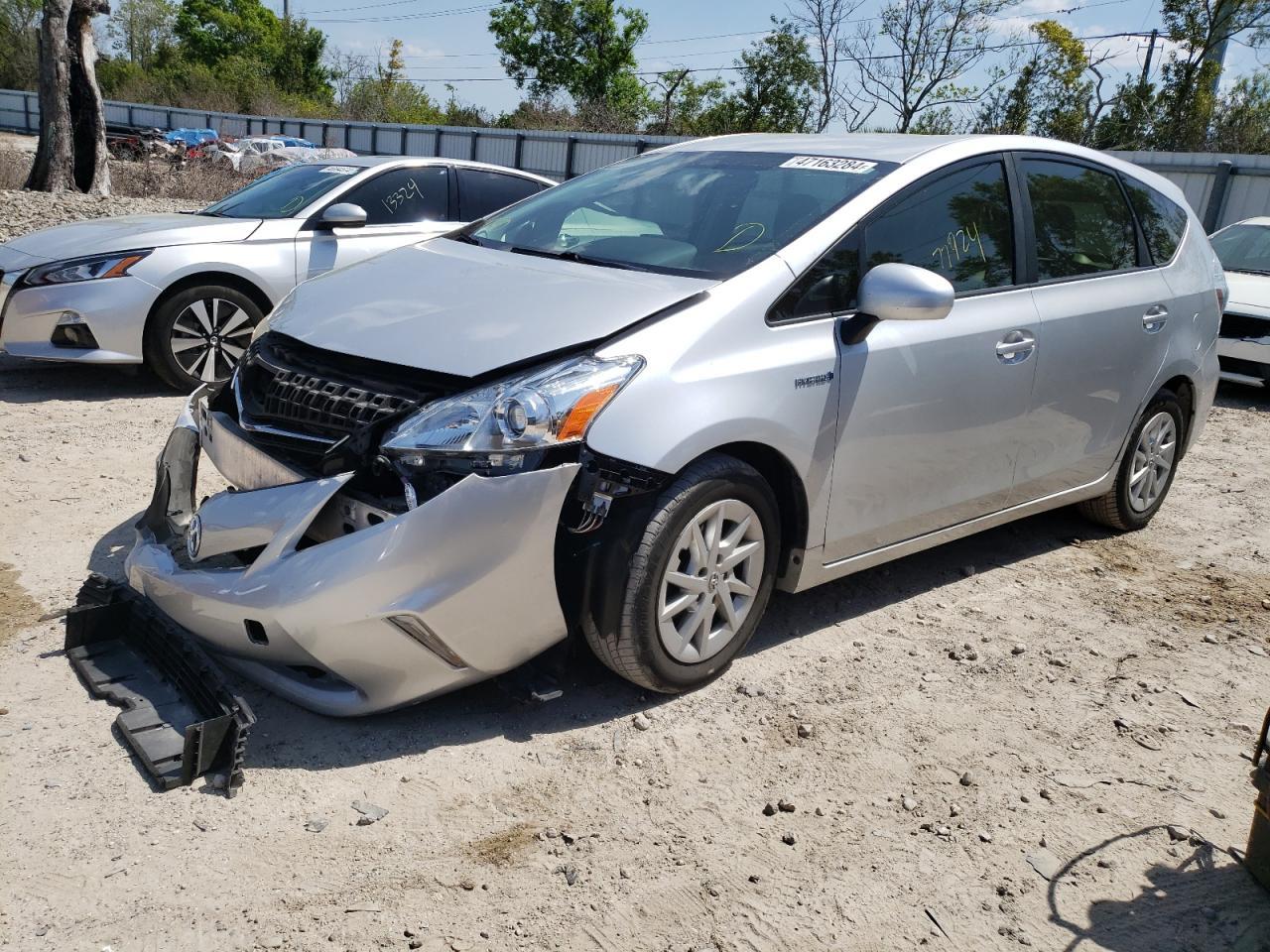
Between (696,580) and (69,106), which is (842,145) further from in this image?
(69,106)

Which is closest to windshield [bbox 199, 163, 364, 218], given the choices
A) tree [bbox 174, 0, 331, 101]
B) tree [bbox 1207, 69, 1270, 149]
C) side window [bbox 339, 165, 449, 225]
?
side window [bbox 339, 165, 449, 225]

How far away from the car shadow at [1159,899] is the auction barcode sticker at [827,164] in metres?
2.37

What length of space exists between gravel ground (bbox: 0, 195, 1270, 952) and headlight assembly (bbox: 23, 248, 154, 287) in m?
2.57

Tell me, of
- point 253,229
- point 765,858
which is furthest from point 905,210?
point 253,229

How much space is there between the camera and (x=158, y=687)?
3.32m

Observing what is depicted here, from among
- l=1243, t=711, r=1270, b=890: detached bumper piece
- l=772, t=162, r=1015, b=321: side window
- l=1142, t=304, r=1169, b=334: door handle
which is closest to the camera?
l=1243, t=711, r=1270, b=890: detached bumper piece

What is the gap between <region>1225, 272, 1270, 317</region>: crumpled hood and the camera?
9836 mm

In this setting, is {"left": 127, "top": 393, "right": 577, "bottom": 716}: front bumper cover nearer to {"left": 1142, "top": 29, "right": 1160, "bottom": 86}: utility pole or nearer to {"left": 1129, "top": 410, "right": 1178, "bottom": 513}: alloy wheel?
{"left": 1129, "top": 410, "right": 1178, "bottom": 513}: alloy wheel

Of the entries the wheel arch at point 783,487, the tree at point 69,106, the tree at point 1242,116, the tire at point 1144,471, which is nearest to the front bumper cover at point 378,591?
the wheel arch at point 783,487

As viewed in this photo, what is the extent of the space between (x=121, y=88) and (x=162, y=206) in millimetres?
58681

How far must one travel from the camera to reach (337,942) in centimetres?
244

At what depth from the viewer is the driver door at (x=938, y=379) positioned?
12.5ft

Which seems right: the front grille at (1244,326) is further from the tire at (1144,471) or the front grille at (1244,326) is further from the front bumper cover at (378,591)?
the front bumper cover at (378,591)

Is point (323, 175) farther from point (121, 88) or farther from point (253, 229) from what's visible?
point (121, 88)
